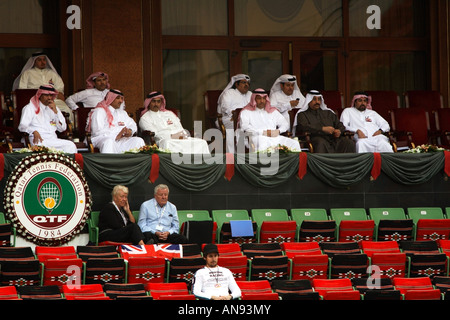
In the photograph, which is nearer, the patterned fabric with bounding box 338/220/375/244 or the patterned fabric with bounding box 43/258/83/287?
the patterned fabric with bounding box 43/258/83/287

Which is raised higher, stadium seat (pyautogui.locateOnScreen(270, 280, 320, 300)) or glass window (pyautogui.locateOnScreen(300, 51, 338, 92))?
glass window (pyautogui.locateOnScreen(300, 51, 338, 92))

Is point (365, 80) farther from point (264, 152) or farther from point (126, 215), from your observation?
point (126, 215)

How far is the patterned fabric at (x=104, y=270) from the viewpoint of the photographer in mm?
9797

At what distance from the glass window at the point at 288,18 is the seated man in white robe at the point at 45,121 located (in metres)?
4.57

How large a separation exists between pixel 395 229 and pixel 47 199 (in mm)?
4351

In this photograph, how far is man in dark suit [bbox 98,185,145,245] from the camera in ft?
35.8

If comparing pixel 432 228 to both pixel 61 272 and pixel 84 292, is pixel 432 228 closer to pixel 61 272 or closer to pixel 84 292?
pixel 61 272

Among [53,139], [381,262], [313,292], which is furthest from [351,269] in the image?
[53,139]

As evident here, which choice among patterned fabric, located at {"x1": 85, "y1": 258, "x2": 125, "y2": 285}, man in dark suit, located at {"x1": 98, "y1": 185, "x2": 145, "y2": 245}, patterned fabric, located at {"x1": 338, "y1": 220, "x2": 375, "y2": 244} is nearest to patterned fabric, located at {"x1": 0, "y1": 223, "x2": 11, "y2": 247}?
man in dark suit, located at {"x1": 98, "y1": 185, "x2": 145, "y2": 245}

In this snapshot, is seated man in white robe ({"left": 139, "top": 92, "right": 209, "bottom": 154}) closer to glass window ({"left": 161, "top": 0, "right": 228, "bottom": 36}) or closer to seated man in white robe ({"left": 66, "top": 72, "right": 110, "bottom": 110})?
seated man in white robe ({"left": 66, "top": 72, "right": 110, "bottom": 110})

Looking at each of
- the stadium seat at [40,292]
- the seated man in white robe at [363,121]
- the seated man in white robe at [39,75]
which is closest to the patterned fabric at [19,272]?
the stadium seat at [40,292]

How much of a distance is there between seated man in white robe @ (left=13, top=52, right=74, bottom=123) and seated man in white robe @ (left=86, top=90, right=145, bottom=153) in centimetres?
117
